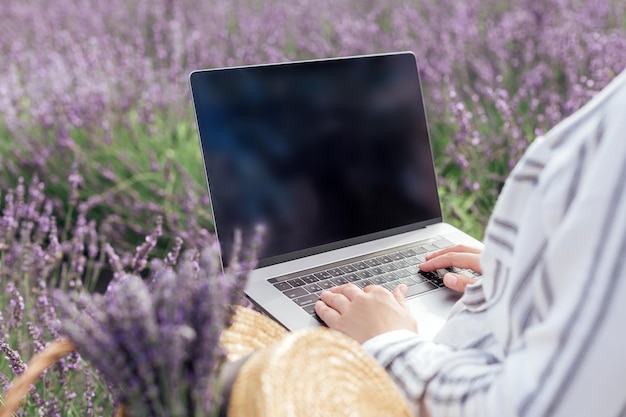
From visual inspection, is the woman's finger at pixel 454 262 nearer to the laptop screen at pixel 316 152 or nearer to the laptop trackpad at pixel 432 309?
the laptop trackpad at pixel 432 309

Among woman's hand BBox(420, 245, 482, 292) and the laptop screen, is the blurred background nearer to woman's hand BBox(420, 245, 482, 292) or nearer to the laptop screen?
the laptop screen

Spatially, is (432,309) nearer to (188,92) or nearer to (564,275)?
(564,275)

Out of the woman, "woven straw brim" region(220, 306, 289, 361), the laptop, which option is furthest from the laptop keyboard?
the woman

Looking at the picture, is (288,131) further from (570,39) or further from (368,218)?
(570,39)

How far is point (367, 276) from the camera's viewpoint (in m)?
1.35


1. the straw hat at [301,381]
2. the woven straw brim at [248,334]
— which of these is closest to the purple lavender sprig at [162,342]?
the straw hat at [301,381]

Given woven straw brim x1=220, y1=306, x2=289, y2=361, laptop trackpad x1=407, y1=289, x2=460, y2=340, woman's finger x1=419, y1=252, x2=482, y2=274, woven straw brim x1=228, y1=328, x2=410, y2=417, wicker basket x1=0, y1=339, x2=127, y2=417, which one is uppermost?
wicker basket x1=0, y1=339, x2=127, y2=417

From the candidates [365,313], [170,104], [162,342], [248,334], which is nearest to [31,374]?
[162,342]

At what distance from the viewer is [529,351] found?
64 cm

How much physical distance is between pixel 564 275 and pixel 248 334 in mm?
398

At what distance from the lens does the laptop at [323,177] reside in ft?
4.33

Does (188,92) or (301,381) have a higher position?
(301,381)

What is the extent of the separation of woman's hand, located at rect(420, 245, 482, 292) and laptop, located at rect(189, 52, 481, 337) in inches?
1.0

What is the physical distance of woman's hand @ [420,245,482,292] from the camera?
1211mm
